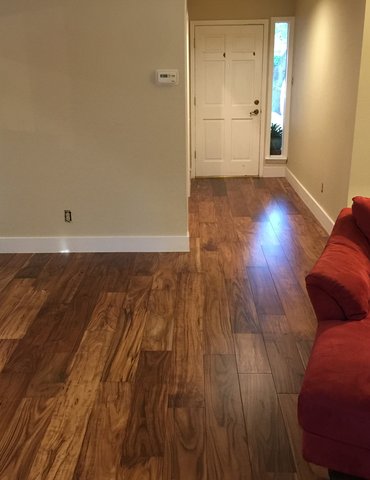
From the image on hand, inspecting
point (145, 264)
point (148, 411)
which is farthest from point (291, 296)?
point (148, 411)

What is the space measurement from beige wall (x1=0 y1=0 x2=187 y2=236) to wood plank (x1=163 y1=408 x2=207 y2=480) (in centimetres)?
211

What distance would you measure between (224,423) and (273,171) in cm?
529

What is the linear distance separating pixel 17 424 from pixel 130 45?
2.72 meters

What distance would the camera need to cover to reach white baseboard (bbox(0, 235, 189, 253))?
4016 millimetres

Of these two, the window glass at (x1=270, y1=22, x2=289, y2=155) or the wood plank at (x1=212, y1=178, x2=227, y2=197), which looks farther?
the window glass at (x1=270, y1=22, x2=289, y2=155)

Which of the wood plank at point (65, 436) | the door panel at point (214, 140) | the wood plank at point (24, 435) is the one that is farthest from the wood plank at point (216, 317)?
the door panel at point (214, 140)

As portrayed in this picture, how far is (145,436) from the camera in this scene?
6.44 feet

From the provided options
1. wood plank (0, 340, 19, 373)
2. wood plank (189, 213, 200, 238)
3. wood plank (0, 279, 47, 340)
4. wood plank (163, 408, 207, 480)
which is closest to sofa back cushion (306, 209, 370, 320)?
wood plank (163, 408, 207, 480)

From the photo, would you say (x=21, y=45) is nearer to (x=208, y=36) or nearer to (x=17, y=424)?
(x=17, y=424)

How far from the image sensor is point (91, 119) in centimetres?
373

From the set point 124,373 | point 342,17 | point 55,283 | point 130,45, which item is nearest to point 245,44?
point 342,17

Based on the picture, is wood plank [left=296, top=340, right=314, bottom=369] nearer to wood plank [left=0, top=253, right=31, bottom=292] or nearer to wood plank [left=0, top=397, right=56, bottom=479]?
wood plank [left=0, top=397, right=56, bottom=479]

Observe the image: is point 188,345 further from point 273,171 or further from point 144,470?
point 273,171

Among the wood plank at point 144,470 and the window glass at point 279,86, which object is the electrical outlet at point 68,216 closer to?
the wood plank at point 144,470
